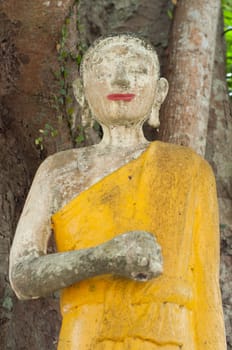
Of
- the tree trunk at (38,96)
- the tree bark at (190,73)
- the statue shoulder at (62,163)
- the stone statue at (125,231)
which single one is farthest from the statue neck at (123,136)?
the tree bark at (190,73)

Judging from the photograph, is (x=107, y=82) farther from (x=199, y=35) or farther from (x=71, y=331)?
(x=199, y=35)

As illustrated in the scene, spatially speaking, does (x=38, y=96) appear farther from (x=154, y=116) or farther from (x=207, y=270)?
(x=207, y=270)

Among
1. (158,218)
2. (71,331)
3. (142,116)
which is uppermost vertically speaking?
(142,116)

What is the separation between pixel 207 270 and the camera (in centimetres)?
387

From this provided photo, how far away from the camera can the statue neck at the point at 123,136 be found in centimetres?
412

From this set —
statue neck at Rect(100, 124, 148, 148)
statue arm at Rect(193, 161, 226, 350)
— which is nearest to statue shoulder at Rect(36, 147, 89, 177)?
statue neck at Rect(100, 124, 148, 148)

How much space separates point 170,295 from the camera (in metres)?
3.67

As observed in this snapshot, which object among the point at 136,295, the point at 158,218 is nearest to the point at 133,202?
the point at 158,218

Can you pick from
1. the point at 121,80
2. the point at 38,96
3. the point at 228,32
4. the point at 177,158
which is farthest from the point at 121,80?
the point at 228,32

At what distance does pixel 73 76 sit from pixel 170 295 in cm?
194

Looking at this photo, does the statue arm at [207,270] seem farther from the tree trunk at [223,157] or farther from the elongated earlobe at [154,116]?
the tree trunk at [223,157]

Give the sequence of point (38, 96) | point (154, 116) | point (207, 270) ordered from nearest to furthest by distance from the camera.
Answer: point (207, 270) < point (154, 116) < point (38, 96)

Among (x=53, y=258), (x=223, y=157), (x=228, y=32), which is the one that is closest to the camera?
(x=53, y=258)

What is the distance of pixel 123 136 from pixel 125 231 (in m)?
0.50
